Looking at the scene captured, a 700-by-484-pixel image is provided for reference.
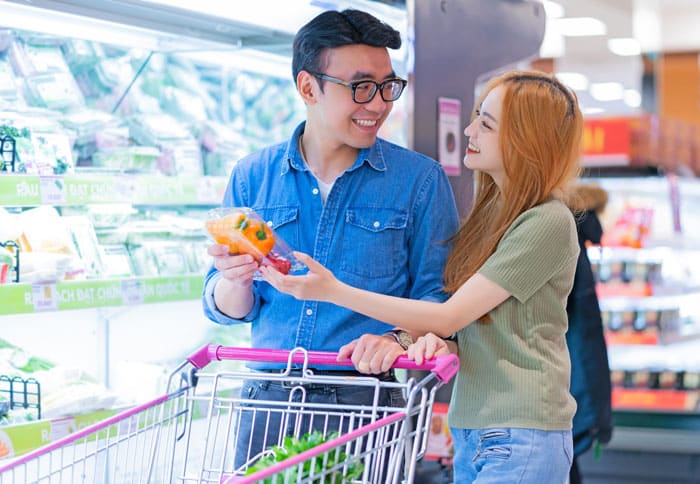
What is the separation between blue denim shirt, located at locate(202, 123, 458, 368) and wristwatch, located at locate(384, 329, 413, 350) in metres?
0.14

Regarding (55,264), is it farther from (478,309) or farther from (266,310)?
(478,309)

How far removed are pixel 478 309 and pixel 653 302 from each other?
436cm

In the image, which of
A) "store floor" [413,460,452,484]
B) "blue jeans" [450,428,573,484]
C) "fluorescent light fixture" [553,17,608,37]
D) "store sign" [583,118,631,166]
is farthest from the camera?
"fluorescent light fixture" [553,17,608,37]

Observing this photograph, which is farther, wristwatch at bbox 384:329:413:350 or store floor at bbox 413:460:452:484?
store floor at bbox 413:460:452:484

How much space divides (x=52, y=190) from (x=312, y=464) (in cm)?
138

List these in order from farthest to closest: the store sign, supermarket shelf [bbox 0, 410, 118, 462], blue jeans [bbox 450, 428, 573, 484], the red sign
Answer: the store sign → the red sign → supermarket shelf [bbox 0, 410, 118, 462] → blue jeans [bbox 450, 428, 573, 484]

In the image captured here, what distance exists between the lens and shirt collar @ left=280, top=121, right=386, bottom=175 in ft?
8.14

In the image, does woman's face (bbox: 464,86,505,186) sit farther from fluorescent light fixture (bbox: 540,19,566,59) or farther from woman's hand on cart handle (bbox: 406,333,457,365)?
fluorescent light fixture (bbox: 540,19,566,59)

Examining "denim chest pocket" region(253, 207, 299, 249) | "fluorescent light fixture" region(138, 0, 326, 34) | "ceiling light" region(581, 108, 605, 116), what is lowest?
"denim chest pocket" region(253, 207, 299, 249)

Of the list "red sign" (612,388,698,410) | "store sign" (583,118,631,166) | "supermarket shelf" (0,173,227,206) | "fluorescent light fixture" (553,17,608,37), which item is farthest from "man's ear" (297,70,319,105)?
"fluorescent light fixture" (553,17,608,37)

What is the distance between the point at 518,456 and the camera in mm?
2188

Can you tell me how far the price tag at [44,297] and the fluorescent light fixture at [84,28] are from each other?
716 mm

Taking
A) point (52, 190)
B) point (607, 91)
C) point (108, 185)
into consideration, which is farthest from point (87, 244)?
point (607, 91)

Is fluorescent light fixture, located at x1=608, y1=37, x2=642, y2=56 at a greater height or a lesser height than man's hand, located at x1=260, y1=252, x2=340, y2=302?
greater
